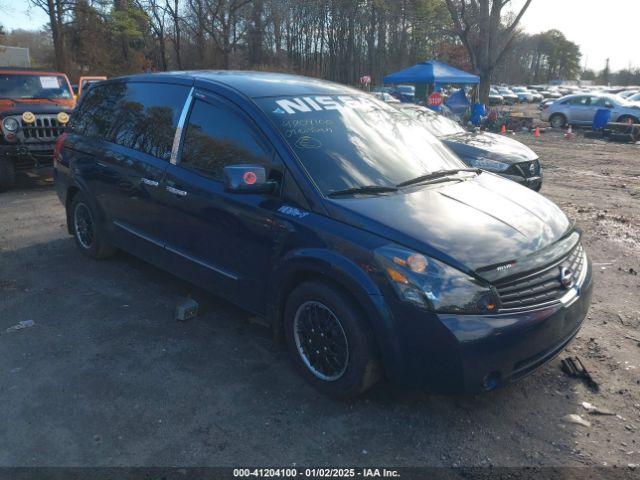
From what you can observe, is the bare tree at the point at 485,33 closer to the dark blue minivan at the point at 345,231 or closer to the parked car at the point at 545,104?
the parked car at the point at 545,104

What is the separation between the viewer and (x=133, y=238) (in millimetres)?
4777

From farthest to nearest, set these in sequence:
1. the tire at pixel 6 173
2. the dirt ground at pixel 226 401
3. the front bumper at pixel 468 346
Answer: the tire at pixel 6 173 → the dirt ground at pixel 226 401 → the front bumper at pixel 468 346

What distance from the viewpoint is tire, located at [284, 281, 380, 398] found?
300 cm

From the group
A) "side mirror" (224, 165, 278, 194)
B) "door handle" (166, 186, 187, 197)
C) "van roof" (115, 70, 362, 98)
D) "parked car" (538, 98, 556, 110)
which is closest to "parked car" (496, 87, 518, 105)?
"parked car" (538, 98, 556, 110)

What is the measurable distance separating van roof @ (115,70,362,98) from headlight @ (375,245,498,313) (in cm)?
175

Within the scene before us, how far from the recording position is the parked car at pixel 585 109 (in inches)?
908

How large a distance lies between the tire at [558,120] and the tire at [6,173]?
77.4ft

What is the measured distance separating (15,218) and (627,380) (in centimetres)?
772

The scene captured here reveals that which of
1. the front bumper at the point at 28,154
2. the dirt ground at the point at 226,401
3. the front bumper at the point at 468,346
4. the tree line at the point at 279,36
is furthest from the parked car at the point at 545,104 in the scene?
the front bumper at the point at 468,346

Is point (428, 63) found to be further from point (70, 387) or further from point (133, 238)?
point (70, 387)

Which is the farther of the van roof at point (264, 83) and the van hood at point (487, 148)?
the van hood at point (487, 148)

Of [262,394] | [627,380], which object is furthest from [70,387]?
[627,380]

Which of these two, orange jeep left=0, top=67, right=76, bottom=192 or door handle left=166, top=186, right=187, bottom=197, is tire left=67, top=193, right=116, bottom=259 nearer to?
door handle left=166, top=186, right=187, bottom=197

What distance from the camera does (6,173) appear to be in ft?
29.9
